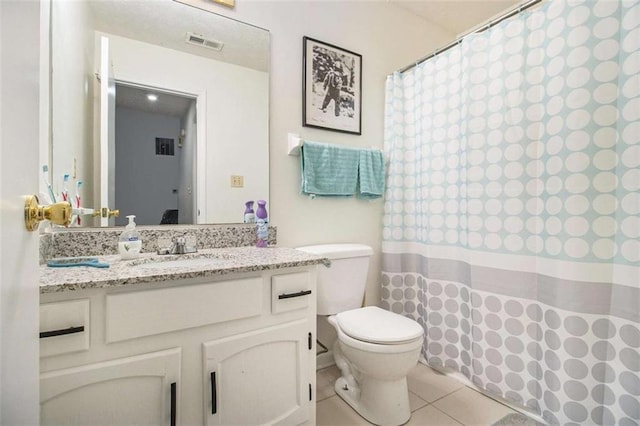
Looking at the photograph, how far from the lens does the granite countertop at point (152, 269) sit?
0.82 metres

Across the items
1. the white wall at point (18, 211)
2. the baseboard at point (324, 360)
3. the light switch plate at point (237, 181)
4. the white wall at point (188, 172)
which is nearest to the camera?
the white wall at point (18, 211)

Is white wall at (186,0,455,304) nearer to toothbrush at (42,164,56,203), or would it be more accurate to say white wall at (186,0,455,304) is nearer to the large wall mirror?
the large wall mirror

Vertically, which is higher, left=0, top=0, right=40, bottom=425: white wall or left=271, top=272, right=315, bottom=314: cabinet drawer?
left=0, top=0, right=40, bottom=425: white wall

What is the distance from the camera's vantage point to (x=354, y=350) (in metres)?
1.35

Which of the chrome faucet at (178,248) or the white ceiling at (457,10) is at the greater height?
the white ceiling at (457,10)

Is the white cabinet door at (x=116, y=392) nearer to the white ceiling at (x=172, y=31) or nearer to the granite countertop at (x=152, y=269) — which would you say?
the granite countertop at (x=152, y=269)

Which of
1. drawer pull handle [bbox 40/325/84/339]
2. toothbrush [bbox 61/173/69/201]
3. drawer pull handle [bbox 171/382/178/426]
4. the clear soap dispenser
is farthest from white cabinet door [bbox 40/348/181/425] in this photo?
toothbrush [bbox 61/173/69/201]

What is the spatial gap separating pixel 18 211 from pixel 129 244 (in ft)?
2.73

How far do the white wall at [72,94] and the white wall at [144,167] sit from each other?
12 centimetres

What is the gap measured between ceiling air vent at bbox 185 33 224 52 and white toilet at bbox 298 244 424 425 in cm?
119

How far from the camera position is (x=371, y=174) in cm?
195

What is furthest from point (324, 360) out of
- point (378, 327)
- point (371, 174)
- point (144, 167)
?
point (144, 167)

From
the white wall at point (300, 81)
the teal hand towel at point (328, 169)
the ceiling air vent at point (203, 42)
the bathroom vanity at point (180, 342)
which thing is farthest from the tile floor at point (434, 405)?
the ceiling air vent at point (203, 42)

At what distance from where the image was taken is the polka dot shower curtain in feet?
3.60
